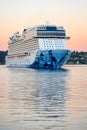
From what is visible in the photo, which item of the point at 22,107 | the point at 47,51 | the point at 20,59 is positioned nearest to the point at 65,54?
the point at 47,51

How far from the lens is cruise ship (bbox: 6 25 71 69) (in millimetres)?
110562

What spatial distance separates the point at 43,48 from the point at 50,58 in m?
5.71

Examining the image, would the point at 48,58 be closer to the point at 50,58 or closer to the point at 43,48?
the point at 50,58

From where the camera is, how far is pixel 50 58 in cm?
10969

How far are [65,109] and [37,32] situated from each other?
330ft

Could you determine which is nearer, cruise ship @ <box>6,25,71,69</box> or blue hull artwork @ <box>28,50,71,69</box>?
blue hull artwork @ <box>28,50,71,69</box>

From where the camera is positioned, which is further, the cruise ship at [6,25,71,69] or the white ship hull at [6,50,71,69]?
the cruise ship at [6,25,71,69]

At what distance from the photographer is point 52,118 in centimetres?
1552

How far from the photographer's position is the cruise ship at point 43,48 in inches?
4353

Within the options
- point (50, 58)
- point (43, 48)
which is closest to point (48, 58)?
point (50, 58)

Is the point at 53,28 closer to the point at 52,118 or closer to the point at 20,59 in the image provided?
the point at 20,59

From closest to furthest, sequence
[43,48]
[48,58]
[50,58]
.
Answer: [48,58] → [50,58] → [43,48]

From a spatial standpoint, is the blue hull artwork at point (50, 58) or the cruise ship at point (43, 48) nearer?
the blue hull artwork at point (50, 58)

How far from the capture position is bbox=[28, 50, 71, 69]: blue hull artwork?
110m
